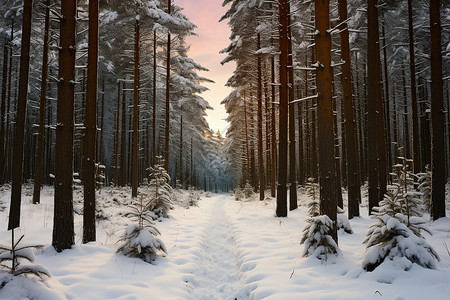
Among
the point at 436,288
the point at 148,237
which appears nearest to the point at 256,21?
the point at 148,237

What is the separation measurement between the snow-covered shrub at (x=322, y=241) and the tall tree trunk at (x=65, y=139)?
15.6 feet

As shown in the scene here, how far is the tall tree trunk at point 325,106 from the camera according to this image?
536 cm

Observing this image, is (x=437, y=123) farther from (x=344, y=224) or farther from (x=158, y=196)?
(x=158, y=196)

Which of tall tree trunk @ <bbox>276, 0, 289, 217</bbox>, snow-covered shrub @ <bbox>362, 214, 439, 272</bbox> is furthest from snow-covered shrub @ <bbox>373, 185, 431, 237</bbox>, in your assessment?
tall tree trunk @ <bbox>276, 0, 289, 217</bbox>

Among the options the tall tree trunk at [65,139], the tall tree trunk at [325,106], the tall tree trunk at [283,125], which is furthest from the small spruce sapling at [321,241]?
the tall tree trunk at [283,125]

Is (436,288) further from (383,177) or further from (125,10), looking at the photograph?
(125,10)

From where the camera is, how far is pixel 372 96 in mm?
9031

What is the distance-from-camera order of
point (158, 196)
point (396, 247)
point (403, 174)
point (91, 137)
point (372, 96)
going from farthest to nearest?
point (158, 196)
point (372, 96)
point (403, 174)
point (91, 137)
point (396, 247)

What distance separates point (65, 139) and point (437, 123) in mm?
9728

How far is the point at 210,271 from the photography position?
17.4 ft

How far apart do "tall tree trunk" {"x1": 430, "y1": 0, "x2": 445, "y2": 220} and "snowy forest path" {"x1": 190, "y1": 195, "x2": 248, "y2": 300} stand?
19.9 ft

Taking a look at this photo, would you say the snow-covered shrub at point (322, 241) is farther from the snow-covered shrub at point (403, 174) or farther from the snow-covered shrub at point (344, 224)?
the snow-covered shrub at point (403, 174)

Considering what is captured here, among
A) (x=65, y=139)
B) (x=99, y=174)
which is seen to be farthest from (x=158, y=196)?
(x=65, y=139)

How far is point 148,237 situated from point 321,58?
197 inches
